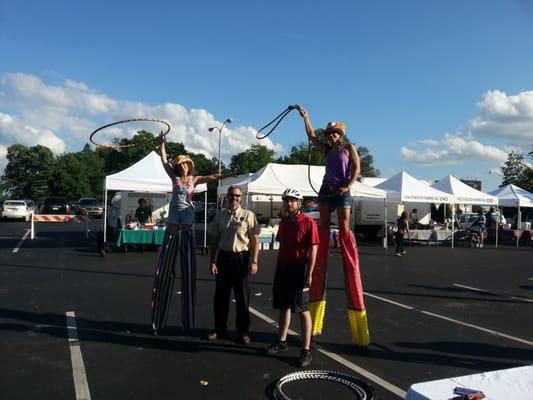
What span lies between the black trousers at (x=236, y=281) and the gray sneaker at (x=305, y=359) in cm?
84

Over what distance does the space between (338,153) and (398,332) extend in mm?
2353

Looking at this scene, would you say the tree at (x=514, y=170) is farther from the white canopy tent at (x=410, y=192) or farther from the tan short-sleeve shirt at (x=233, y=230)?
the tan short-sleeve shirt at (x=233, y=230)

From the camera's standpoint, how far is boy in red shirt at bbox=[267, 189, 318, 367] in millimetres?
4340

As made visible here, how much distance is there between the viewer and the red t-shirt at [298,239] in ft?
14.4

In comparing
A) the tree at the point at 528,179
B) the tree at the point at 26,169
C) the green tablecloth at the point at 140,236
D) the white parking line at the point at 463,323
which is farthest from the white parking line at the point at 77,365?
the tree at the point at 26,169

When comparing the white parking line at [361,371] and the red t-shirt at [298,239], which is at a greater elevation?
the red t-shirt at [298,239]

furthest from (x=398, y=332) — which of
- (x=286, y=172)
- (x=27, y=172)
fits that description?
(x=27, y=172)

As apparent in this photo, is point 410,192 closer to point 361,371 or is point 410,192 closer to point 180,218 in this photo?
point 180,218

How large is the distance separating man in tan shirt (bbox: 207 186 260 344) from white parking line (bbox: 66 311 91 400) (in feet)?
4.49

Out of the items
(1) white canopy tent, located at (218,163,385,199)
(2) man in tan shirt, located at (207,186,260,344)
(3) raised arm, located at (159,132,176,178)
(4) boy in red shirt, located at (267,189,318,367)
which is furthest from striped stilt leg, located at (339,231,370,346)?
(1) white canopy tent, located at (218,163,385,199)

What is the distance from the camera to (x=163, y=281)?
16.9ft

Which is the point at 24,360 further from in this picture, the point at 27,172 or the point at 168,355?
the point at 27,172

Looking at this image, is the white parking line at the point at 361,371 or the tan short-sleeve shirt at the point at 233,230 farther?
the tan short-sleeve shirt at the point at 233,230

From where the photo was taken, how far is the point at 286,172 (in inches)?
731
